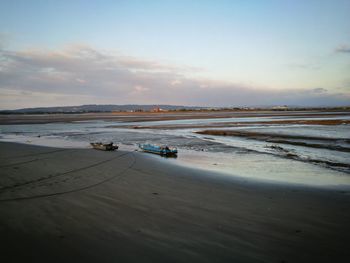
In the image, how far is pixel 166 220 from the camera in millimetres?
5691

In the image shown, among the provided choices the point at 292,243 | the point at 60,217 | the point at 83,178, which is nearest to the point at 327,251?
the point at 292,243

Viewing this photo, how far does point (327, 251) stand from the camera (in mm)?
4508

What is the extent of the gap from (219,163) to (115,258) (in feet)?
34.8

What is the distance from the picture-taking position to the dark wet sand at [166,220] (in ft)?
14.1

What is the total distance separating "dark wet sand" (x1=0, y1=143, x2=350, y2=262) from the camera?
4.29 meters

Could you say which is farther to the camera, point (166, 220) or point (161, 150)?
point (161, 150)

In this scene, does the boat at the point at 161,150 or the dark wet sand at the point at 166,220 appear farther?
the boat at the point at 161,150

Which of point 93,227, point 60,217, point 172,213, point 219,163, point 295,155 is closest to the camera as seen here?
point 93,227

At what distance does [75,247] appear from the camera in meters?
4.37

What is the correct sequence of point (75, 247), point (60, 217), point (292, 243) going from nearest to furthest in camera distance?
1. point (75, 247)
2. point (292, 243)
3. point (60, 217)

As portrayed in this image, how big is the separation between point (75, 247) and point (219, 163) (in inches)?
420

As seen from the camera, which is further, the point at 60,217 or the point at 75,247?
the point at 60,217

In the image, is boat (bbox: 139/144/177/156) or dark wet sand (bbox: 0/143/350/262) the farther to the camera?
boat (bbox: 139/144/177/156)

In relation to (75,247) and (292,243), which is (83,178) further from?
(292,243)
